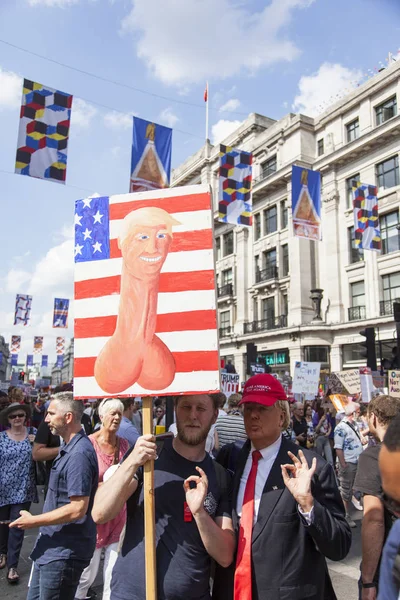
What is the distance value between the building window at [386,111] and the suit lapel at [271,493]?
32.2 metres

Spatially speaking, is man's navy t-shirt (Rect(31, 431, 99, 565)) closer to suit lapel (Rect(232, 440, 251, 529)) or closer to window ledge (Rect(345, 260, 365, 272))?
suit lapel (Rect(232, 440, 251, 529))

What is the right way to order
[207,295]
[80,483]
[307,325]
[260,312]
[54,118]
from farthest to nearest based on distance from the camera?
1. [260,312]
2. [307,325]
3. [54,118]
4. [80,483]
5. [207,295]

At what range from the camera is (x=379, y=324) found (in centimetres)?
2894

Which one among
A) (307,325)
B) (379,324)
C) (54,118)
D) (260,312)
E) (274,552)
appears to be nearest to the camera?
(274,552)

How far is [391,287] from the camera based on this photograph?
95.8 ft

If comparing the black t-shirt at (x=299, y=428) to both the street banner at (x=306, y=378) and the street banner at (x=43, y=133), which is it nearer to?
the street banner at (x=306, y=378)

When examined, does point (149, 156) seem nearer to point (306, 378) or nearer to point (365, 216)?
point (306, 378)

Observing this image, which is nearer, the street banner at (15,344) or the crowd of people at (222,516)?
the crowd of people at (222,516)

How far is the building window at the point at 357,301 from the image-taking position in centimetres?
3112

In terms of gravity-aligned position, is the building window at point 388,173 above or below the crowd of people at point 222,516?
above

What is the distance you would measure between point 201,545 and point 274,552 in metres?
0.37

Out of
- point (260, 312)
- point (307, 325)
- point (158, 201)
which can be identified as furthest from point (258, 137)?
point (158, 201)

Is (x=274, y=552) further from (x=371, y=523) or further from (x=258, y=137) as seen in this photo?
(x=258, y=137)

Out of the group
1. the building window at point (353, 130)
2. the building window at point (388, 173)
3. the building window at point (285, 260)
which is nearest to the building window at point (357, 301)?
the building window at point (285, 260)
